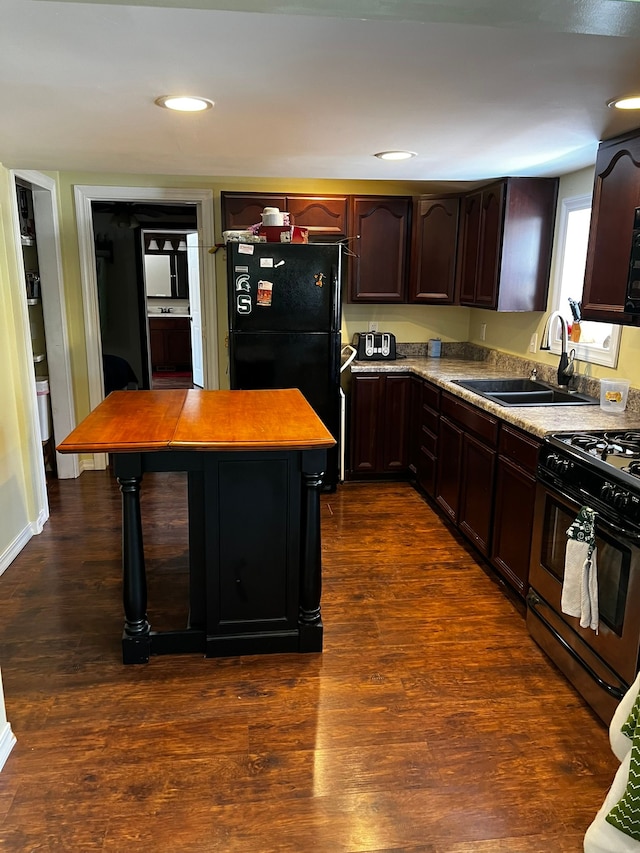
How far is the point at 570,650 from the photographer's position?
234 centimetres

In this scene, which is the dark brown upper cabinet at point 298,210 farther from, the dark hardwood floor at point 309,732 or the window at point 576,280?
the dark hardwood floor at point 309,732

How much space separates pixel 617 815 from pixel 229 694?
139cm

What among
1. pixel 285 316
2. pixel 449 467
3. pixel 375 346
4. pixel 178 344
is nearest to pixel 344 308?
pixel 375 346

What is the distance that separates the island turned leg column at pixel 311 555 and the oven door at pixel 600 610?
0.92 meters

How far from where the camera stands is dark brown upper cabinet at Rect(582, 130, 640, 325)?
244 centimetres

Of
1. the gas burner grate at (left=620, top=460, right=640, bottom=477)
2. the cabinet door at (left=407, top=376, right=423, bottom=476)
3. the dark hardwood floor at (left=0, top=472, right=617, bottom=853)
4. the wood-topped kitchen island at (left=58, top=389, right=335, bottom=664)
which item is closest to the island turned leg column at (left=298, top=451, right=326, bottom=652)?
the wood-topped kitchen island at (left=58, top=389, right=335, bottom=664)

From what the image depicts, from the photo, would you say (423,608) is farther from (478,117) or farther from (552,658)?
(478,117)

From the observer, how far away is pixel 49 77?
1859 mm

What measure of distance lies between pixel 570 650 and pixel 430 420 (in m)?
1.99

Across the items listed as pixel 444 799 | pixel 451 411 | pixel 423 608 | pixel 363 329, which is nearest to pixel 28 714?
pixel 444 799

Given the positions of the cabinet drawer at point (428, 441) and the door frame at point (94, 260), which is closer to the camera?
the cabinet drawer at point (428, 441)

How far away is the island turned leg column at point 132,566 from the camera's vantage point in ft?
7.30

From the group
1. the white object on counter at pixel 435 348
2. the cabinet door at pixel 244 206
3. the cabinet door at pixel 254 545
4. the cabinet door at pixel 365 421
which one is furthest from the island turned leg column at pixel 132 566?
the white object on counter at pixel 435 348

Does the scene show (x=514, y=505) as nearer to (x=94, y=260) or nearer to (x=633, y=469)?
(x=633, y=469)
